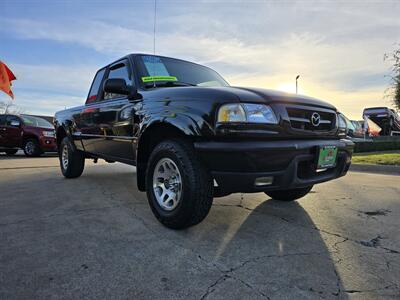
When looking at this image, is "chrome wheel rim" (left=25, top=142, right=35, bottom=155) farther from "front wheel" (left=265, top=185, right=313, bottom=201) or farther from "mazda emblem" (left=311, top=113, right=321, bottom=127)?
"mazda emblem" (left=311, top=113, right=321, bottom=127)

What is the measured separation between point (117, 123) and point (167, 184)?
1174 millimetres

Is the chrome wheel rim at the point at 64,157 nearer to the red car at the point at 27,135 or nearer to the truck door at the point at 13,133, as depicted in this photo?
the red car at the point at 27,135

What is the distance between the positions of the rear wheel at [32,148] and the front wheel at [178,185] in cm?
918

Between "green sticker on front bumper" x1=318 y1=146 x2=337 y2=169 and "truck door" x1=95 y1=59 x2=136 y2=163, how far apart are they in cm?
181

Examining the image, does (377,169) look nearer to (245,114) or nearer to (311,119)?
(311,119)

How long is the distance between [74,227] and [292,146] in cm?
200

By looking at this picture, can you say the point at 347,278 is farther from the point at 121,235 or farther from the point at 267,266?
the point at 121,235

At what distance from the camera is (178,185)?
2627mm

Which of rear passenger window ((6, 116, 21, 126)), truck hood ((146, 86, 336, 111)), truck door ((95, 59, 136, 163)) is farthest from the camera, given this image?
rear passenger window ((6, 116, 21, 126))

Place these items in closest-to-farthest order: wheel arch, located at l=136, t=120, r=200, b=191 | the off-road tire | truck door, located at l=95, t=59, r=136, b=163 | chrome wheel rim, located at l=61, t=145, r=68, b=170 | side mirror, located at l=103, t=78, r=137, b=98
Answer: wheel arch, located at l=136, t=120, r=200, b=191
side mirror, located at l=103, t=78, r=137, b=98
truck door, located at l=95, t=59, r=136, b=163
the off-road tire
chrome wheel rim, located at l=61, t=145, r=68, b=170

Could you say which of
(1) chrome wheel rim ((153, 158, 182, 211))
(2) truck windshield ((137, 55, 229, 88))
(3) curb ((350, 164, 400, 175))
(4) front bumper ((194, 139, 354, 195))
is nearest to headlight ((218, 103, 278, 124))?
(4) front bumper ((194, 139, 354, 195))

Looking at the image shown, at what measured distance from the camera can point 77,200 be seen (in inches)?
148

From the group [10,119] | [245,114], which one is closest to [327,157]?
[245,114]

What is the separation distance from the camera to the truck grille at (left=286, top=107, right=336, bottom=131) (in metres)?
2.47
